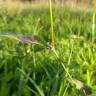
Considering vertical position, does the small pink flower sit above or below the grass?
above

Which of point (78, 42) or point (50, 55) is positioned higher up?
point (50, 55)

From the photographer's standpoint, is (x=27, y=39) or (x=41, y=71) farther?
(x=41, y=71)

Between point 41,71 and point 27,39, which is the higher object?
point 27,39

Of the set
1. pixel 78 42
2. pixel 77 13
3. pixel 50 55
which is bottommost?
pixel 77 13

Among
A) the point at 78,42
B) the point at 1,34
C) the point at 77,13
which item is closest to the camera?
the point at 1,34

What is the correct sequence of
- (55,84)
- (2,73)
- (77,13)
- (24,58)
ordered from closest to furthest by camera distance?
1. (55,84)
2. (2,73)
3. (24,58)
4. (77,13)

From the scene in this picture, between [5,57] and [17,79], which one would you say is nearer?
[17,79]

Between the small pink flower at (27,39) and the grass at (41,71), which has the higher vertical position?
the small pink flower at (27,39)

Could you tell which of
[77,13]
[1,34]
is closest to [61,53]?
[1,34]

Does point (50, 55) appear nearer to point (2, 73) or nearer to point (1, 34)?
point (2, 73)

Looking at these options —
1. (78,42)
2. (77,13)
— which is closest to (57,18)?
(77,13)
